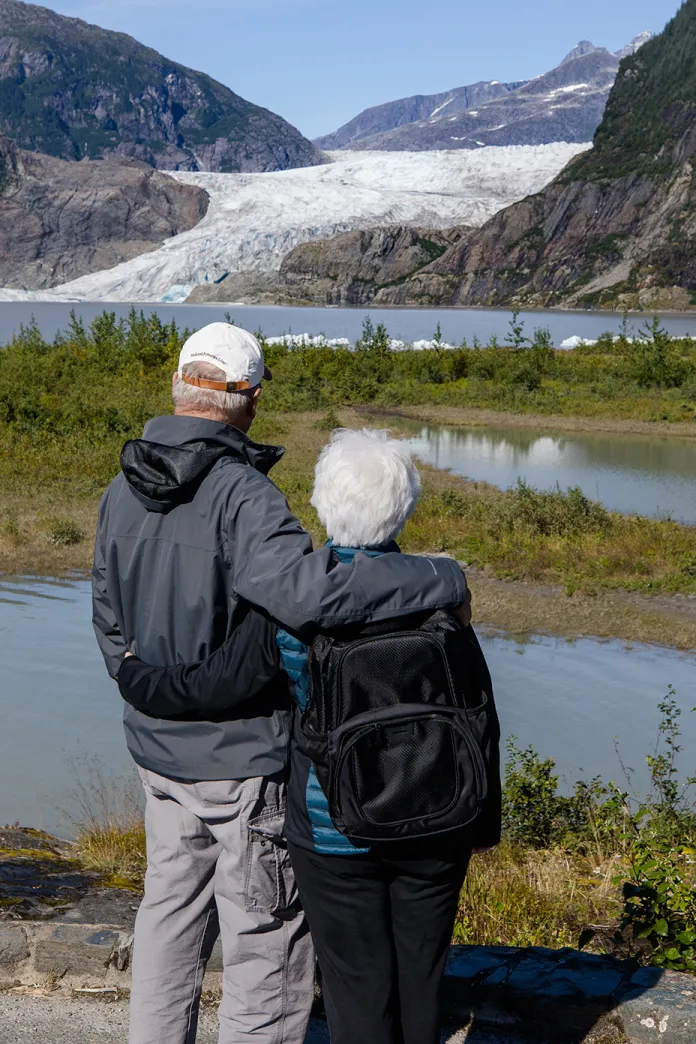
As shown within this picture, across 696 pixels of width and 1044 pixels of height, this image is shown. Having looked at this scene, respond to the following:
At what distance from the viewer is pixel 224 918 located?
2.58 m

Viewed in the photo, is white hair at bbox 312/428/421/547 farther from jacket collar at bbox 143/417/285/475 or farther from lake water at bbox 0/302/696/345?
lake water at bbox 0/302/696/345

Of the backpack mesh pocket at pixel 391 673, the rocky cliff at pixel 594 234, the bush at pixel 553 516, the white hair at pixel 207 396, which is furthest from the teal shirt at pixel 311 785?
the rocky cliff at pixel 594 234

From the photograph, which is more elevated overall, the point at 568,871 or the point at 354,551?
the point at 354,551

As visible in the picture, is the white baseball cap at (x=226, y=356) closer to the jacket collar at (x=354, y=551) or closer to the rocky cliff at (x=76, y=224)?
the jacket collar at (x=354, y=551)

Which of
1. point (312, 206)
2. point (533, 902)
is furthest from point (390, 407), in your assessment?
point (312, 206)

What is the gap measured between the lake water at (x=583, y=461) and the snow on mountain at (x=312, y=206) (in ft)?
301

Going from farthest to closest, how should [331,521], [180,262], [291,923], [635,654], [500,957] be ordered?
[180,262]
[635,654]
[500,957]
[291,923]
[331,521]

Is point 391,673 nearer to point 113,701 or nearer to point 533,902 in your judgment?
point 533,902


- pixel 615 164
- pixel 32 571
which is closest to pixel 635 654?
pixel 32 571

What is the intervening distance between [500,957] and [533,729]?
5.15m

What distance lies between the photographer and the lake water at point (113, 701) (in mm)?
7141

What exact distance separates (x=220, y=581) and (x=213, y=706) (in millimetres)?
272

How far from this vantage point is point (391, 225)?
143 metres

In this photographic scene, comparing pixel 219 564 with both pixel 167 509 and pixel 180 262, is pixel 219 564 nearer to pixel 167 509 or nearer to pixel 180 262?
pixel 167 509
